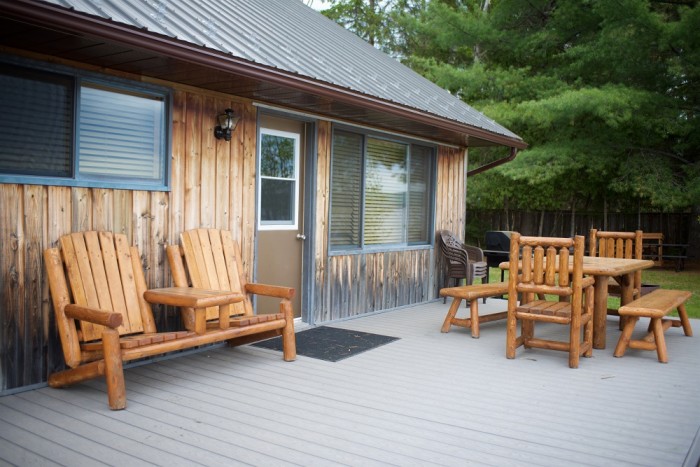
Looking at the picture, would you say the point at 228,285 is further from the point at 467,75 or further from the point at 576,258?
the point at 467,75

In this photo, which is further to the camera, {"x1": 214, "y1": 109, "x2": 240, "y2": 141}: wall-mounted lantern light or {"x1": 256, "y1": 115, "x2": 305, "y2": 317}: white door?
{"x1": 256, "y1": 115, "x2": 305, "y2": 317}: white door

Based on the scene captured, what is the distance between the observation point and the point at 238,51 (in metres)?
4.51

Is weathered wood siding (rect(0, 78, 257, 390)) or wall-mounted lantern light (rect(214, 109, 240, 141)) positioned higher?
wall-mounted lantern light (rect(214, 109, 240, 141))

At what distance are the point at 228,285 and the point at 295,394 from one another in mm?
1398

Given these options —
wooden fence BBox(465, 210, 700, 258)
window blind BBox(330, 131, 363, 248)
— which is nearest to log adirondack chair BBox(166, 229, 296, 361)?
window blind BBox(330, 131, 363, 248)

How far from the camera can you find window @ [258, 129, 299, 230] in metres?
5.94

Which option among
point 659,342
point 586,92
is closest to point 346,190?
point 659,342

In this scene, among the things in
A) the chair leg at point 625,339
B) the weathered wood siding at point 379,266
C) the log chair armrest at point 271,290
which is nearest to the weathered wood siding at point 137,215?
the log chair armrest at point 271,290

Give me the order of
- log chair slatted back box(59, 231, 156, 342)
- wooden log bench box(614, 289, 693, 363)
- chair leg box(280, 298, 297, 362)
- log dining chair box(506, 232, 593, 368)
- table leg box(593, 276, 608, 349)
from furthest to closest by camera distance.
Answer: table leg box(593, 276, 608, 349) < wooden log bench box(614, 289, 693, 363) < chair leg box(280, 298, 297, 362) < log dining chair box(506, 232, 593, 368) < log chair slatted back box(59, 231, 156, 342)

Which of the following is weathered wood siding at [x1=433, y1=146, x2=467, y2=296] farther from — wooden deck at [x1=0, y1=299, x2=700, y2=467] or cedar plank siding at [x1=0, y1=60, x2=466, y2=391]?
wooden deck at [x1=0, y1=299, x2=700, y2=467]

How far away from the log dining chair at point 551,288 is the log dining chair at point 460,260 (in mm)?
2771

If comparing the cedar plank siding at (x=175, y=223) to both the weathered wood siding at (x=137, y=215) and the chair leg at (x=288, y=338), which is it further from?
the chair leg at (x=288, y=338)

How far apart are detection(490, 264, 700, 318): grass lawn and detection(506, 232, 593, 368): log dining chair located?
14.5 ft

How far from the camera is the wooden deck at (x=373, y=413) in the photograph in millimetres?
3035
